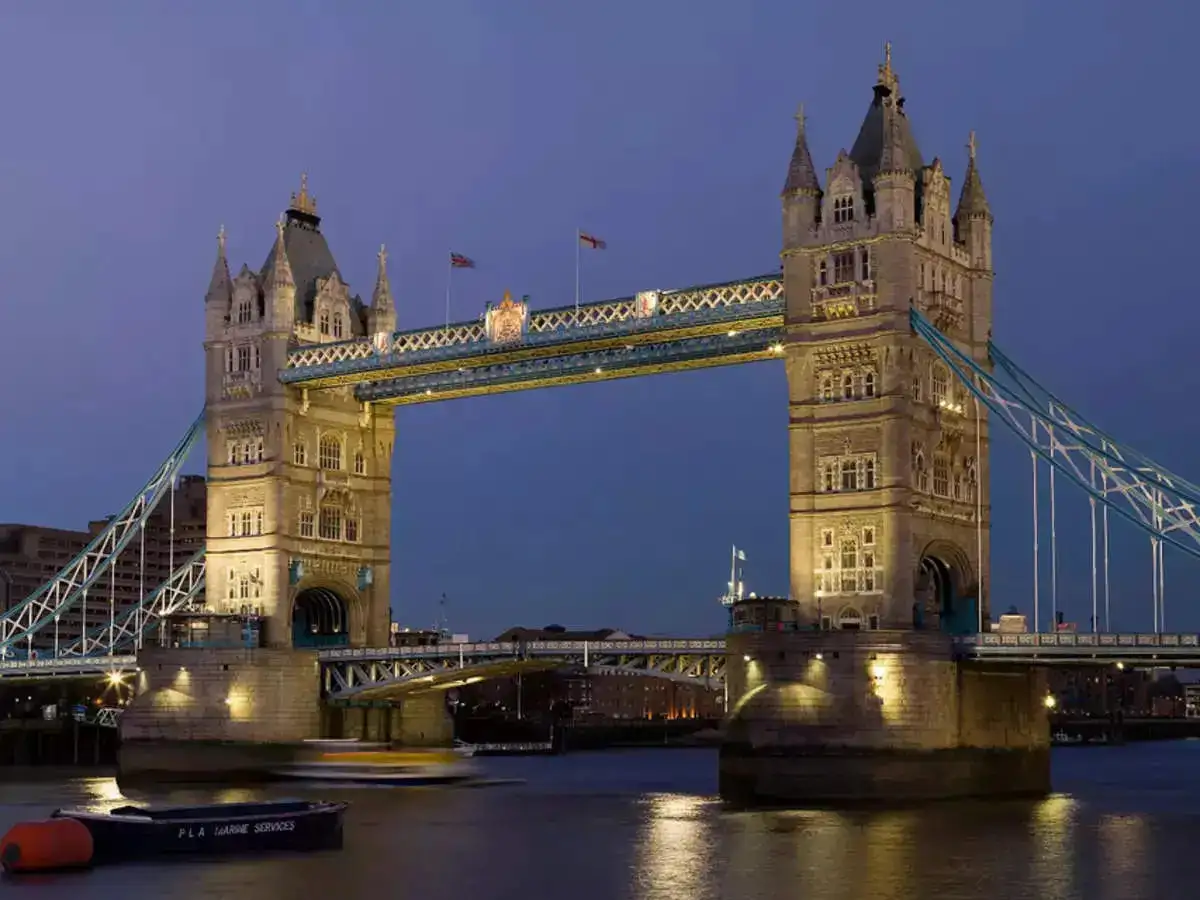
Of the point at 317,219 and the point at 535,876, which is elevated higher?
the point at 317,219

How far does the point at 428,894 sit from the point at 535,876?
4068 millimetres

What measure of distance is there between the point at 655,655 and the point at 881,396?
1369 cm

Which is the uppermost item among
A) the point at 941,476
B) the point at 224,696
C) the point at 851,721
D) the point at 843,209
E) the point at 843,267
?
the point at 843,209

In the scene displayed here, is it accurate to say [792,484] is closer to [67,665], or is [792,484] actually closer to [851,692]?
[851,692]

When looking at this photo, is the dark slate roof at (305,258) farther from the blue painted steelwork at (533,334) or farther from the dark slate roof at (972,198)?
the dark slate roof at (972,198)

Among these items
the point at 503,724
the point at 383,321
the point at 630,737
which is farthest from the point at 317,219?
the point at 630,737

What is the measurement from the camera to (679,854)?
53.6m

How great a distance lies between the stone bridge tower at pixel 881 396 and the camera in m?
70.3

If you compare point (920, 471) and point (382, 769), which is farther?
point (382, 769)

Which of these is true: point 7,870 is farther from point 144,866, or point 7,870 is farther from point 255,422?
point 255,422

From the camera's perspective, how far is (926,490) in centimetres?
7181

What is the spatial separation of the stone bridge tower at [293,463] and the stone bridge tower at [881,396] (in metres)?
24.1

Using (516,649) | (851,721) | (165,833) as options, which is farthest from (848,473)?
(165,833)

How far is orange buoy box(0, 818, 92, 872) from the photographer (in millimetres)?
49094
